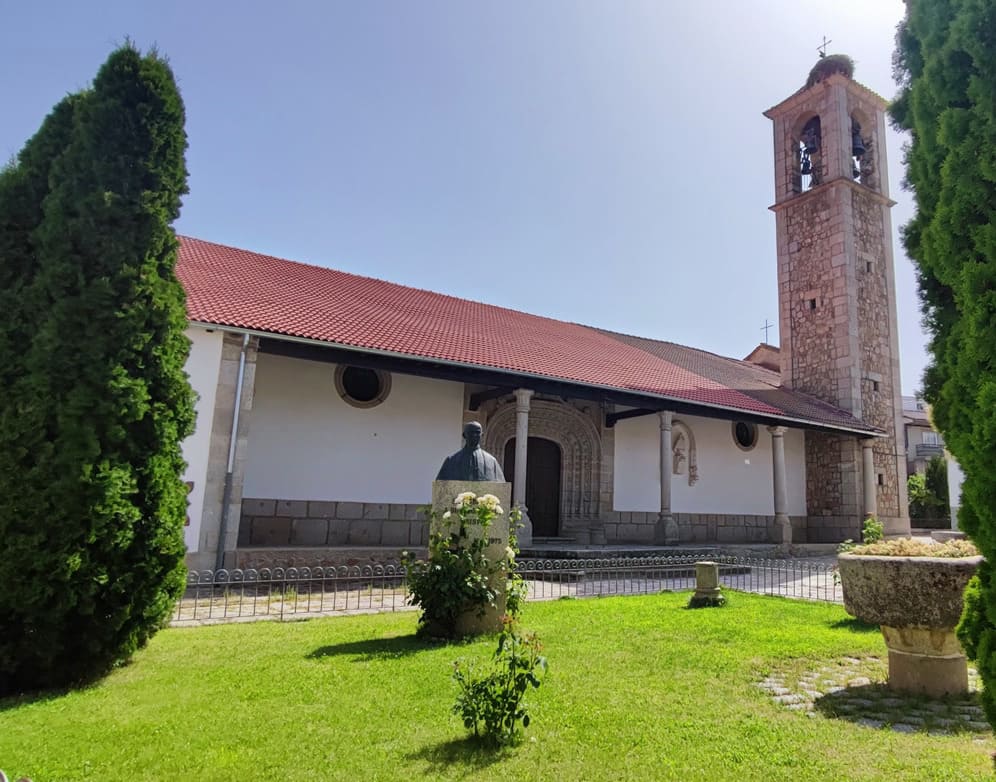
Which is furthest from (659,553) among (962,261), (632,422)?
(962,261)

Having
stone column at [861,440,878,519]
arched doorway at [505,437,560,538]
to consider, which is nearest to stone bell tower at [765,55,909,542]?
stone column at [861,440,878,519]

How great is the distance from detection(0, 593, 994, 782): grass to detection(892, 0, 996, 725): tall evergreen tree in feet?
3.60

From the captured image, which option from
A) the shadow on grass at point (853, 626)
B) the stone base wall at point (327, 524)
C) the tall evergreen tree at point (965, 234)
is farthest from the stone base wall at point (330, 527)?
the tall evergreen tree at point (965, 234)

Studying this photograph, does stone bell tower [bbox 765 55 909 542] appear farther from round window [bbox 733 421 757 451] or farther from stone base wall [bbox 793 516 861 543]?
round window [bbox 733 421 757 451]

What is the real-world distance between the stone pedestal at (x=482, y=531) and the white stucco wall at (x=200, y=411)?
4.74 metres

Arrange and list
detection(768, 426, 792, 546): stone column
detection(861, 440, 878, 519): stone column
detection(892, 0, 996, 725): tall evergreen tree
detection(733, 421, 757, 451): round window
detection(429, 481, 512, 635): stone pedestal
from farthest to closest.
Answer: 1. detection(861, 440, 878, 519): stone column
2. detection(733, 421, 757, 451): round window
3. detection(768, 426, 792, 546): stone column
4. detection(429, 481, 512, 635): stone pedestal
5. detection(892, 0, 996, 725): tall evergreen tree

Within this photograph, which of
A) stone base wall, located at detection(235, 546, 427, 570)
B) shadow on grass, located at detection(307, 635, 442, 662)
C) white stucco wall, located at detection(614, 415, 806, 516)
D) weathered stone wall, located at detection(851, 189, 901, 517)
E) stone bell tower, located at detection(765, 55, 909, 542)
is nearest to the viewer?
shadow on grass, located at detection(307, 635, 442, 662)

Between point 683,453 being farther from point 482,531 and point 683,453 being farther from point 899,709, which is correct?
point 899,709

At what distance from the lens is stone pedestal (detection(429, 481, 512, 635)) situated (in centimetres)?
586

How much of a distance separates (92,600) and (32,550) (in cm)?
48

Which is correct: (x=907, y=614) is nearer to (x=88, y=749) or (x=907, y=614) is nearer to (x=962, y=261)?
(x=962, y=261)

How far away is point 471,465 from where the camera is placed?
6.52 meters

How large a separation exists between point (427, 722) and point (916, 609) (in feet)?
9.84

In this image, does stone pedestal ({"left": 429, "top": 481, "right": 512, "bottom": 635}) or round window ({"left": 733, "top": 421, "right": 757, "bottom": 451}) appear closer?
stone pedestal ({"left": 429, "top": 481, "right": 512, "bottom": 635})
